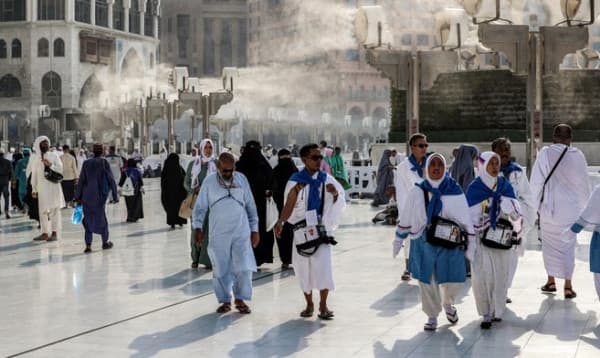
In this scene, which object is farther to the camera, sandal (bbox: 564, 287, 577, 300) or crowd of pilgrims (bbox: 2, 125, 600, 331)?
sandal (bbox: 564, 287, 577, 300)

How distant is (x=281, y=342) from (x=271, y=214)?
4222mm

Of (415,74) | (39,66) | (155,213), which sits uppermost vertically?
(39,66)

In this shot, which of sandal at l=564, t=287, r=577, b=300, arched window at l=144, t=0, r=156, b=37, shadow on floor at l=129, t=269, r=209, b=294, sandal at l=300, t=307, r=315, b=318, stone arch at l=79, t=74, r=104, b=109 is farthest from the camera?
arched window at l=144, t=0, r=156, b=37

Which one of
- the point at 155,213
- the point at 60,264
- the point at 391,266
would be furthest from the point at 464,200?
the point at 155,213

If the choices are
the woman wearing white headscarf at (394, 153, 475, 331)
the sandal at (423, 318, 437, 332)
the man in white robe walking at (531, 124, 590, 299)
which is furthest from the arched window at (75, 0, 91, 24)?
the sandal at (423, 318, 437, 332)

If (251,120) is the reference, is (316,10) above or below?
above

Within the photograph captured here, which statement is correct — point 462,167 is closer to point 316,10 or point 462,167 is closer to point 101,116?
point 316,10

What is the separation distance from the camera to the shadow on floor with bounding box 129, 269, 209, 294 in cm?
994

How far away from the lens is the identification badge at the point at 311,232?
816 cm

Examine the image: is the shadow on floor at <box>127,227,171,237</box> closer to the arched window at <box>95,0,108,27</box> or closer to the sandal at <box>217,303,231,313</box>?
the sandal at <box>217,303,231,313</box>

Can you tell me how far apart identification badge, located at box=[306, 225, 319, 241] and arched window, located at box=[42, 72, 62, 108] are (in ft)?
215

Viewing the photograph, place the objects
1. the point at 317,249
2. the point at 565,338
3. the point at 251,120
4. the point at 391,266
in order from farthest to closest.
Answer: the point at 251,120 → the point at 391,266 → the point at 317,249 → the point at 565,338

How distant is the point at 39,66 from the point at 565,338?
6807 cm

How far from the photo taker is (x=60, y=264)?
39.7 feet
